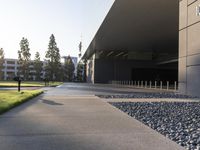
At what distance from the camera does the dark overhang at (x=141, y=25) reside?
34319 millimetres

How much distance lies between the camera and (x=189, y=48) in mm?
23188

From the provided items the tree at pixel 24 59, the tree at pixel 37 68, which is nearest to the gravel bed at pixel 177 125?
the tree at pixel 24 59

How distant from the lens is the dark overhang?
34.3 m

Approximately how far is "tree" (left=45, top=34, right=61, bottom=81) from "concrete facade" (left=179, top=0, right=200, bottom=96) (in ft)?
274

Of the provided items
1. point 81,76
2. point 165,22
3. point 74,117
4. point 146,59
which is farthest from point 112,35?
point 81,76

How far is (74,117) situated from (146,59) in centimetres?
6873

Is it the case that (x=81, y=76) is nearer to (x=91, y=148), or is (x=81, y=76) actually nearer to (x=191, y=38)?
(x=191, y=38)

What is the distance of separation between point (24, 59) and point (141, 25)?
222 ft

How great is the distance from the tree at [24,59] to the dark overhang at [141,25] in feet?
135

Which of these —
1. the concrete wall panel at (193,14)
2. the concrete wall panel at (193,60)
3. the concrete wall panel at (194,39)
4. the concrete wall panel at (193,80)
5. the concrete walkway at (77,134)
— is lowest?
the concrete walkway at (77,134)

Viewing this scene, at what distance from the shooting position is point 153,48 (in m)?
70.7

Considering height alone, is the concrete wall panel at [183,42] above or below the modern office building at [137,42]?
below

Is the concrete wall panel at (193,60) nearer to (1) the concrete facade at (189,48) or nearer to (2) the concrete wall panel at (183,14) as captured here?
(1) the concrete facade at (189,48)

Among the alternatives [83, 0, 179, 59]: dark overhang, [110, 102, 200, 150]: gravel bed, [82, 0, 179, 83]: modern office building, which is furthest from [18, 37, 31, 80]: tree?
[110, 102, 200, 150]: gravel bed
